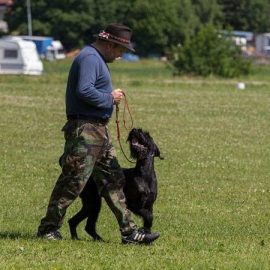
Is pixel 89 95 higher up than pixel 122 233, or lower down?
higher up

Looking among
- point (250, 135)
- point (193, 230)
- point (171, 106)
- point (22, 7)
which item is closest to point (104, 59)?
point (193, 230)

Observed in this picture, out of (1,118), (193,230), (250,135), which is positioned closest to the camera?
(193,230)

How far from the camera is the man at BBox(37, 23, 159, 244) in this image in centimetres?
891

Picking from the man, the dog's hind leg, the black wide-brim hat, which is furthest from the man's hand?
the dog's hind leg

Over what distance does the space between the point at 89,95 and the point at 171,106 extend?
21.9 metres

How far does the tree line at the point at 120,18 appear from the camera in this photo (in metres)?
101

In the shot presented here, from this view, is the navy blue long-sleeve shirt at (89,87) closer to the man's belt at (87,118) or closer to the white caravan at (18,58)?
the man's belt at (87,118)

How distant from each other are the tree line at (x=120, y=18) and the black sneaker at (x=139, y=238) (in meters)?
88.7

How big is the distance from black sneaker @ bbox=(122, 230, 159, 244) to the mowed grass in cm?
11

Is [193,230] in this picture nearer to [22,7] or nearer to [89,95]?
[89,95]

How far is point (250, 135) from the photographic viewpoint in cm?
2255

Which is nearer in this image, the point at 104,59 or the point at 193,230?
the point at 104,59

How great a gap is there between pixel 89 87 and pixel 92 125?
42 centimetres

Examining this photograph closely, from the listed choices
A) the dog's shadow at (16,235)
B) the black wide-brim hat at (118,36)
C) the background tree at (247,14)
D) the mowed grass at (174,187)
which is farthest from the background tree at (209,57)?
the background tree at (247,14)
